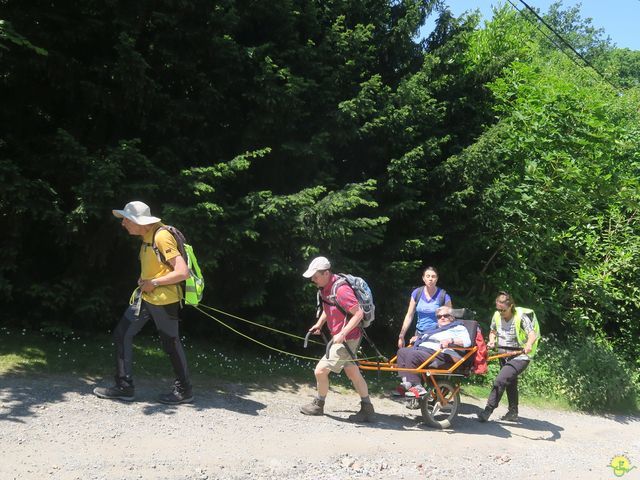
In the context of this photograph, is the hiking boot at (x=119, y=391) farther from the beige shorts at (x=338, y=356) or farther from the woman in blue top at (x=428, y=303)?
the woman in blue top at (x=428, y=303)

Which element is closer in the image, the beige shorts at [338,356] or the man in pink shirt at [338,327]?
the man in pink shirt at [338,327]

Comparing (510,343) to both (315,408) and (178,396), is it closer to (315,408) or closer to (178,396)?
(315,408)

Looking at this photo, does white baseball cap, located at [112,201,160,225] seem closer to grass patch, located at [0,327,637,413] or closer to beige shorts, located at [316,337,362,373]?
grass patch, located at [0,327,637,413]

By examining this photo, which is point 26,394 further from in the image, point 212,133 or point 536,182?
point 536,182

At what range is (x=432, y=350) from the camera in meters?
6.80

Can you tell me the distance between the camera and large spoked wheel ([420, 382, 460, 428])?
22.1 feet

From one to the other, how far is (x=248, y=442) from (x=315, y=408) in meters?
1.26

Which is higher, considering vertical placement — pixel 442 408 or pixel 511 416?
pixel 442 408

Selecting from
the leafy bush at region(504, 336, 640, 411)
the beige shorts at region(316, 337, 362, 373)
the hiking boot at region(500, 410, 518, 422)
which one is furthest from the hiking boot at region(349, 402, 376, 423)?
the leafy bush at region(504, 336, 640, 411)

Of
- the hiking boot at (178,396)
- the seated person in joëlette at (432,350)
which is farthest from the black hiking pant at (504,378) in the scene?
the hiking boot at (178,396)

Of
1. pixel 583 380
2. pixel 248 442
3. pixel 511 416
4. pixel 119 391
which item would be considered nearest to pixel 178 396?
pixel 119 391

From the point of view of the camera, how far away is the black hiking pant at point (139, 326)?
592 cm

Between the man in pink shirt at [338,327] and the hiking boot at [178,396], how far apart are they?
1332mm

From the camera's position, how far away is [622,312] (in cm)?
1188
